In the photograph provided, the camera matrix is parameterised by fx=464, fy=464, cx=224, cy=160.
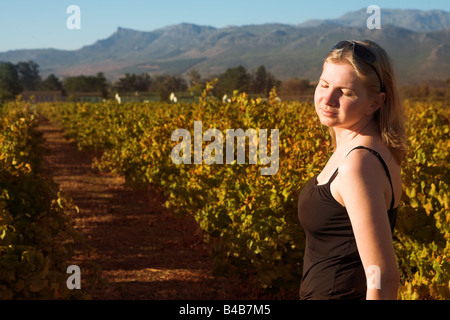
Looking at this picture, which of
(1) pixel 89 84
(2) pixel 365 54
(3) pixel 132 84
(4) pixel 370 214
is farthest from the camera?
(1) pixel 89 84

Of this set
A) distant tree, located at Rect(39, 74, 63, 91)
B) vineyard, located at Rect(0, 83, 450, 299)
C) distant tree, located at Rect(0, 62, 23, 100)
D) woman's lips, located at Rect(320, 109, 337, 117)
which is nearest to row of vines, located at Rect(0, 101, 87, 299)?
vineyard, located at Rect(0, 83, 450, 299)

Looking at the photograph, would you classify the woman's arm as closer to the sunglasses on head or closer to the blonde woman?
the blonde woman

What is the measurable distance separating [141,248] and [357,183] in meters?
6.00

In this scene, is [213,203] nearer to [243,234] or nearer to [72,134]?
[243,234]

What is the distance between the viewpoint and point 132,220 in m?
8.76

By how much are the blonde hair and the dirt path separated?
3393mm

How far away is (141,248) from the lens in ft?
23.2

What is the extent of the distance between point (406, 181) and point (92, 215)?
6.48 m

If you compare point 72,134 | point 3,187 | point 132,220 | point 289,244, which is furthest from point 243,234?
point 72,134

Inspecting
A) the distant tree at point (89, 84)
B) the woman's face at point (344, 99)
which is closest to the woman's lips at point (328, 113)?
the woman's face at point (344, 99)

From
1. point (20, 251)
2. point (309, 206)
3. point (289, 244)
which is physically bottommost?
point (289, 244)

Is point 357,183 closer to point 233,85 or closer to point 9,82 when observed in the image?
point 233,85

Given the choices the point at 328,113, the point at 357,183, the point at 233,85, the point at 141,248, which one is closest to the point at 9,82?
the point at 233,85

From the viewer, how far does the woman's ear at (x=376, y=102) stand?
1.67 meters
